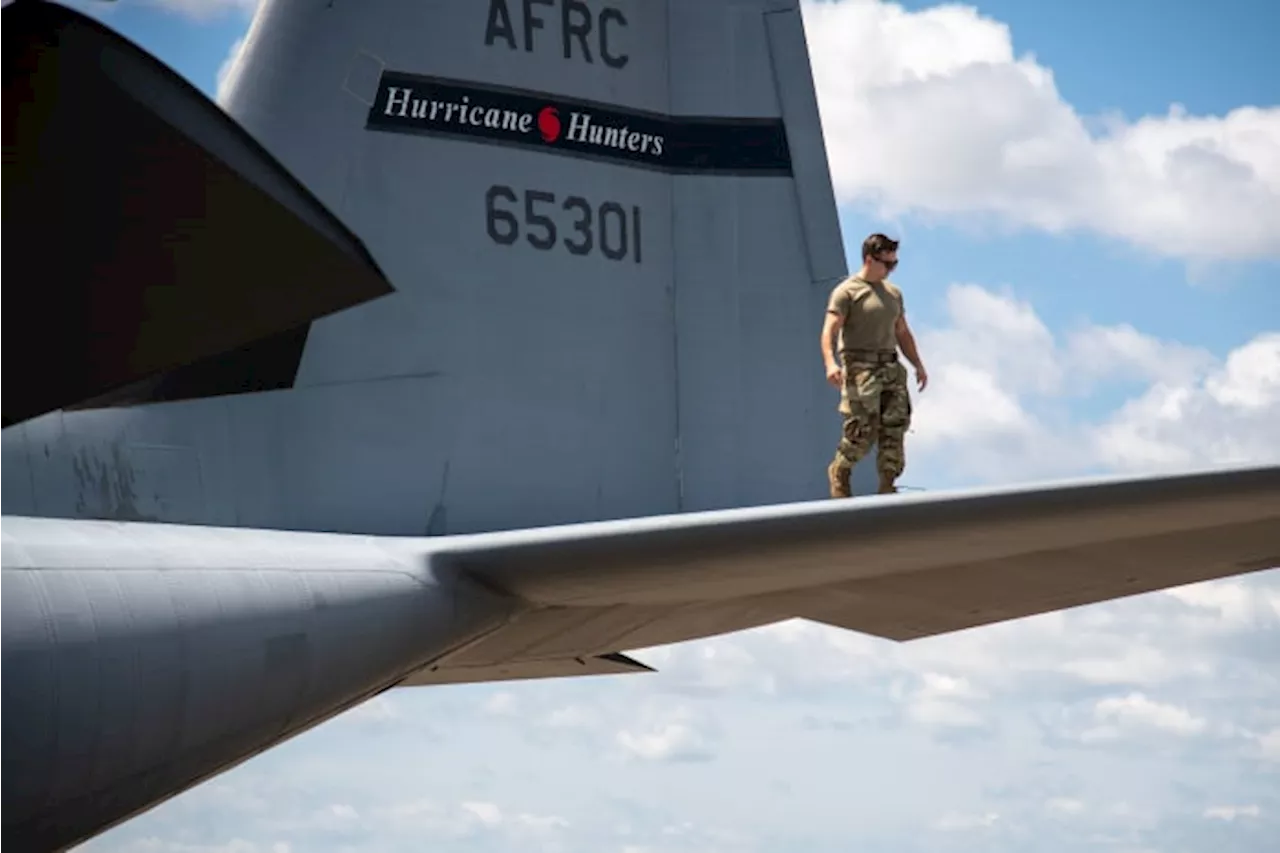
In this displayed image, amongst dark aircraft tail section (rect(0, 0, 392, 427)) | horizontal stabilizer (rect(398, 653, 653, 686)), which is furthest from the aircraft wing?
dark aircraft tail section (rect(0, 0, 392, 427))

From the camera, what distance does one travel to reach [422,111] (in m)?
10.5

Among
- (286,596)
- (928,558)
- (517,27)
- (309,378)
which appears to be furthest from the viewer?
(517,27)

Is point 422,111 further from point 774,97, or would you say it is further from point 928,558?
point 928,558

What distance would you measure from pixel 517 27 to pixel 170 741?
18.9 feet

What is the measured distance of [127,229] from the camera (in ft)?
13.5

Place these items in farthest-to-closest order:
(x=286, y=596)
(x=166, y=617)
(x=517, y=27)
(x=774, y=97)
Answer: (x=774, y=97) → (x=517, y=27) → (x=286, y=596) → (x=166, y=617)

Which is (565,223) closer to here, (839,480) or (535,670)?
(839,480)

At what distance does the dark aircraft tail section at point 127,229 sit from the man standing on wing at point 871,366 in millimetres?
6166

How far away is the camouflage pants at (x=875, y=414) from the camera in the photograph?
10234 mm

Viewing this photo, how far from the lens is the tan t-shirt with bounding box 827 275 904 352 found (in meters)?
10.4

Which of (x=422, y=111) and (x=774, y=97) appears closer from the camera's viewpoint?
(x=422, y=111)

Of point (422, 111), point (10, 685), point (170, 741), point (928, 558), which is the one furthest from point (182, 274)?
point (422, 111)

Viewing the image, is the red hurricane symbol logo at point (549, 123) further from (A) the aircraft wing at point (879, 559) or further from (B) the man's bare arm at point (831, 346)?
(A) the aircraft wing at point (879, 559)

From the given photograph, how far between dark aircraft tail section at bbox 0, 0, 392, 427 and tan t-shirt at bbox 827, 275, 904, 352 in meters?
6.27
